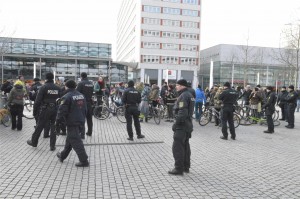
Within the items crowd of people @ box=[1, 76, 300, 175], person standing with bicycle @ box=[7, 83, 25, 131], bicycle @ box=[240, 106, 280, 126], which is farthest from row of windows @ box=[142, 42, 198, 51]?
person standing with bicycle @ box=[7, 83, 25, 131]

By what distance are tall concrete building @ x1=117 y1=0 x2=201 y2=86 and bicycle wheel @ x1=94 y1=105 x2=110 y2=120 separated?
47.4m

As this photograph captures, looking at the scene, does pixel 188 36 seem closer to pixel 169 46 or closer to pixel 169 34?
pixel 169 34

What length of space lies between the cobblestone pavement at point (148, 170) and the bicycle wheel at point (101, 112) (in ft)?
13.3

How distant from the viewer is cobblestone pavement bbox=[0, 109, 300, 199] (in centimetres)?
483

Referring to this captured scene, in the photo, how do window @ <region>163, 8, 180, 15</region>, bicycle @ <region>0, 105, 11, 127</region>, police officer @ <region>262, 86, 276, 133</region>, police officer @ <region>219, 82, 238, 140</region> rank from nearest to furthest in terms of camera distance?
police officer @ <region>219, 82, 238, 140</region>
bicycle @ <region>0, 105, 11, 127</region>
police officer @ <region>262, 86, 276, 133</region>
window @ <region>163, 8, 180, 15</region>

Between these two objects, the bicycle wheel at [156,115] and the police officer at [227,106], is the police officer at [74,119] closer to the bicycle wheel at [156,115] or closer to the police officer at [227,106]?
the police officer at [227,106]

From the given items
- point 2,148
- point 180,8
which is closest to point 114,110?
point 2,148

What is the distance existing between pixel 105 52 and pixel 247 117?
51981 millimetres

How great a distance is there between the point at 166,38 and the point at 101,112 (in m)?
51.9

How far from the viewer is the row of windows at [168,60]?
204 feet

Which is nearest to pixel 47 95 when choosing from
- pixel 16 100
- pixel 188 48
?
pixel 16 100

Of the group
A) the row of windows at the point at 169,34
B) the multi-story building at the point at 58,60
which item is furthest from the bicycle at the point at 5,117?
the row of windows at the point at 169,34

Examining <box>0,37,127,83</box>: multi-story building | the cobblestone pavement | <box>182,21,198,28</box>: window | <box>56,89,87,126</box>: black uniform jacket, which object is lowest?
the cobblestone pavement

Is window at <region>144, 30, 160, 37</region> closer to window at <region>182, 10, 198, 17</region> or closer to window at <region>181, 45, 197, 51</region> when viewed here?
window at <region>181, 45, 197, 51</region>
